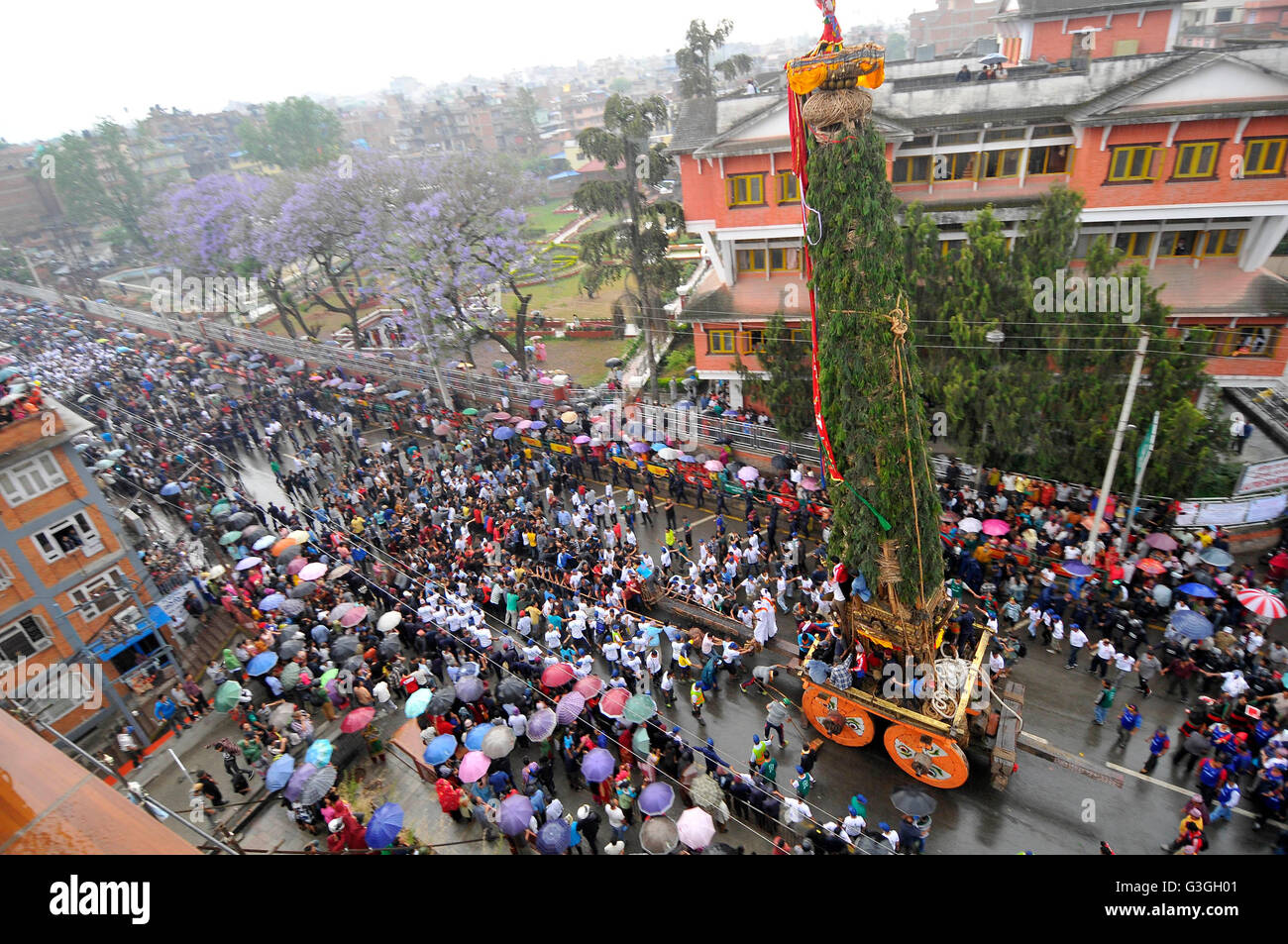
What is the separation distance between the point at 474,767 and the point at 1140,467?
1658 centimetres

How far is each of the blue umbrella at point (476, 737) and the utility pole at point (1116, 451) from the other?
48.3 ft

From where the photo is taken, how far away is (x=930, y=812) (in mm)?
12203

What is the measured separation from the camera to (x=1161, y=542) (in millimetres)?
16641

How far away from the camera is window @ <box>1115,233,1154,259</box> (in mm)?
22234

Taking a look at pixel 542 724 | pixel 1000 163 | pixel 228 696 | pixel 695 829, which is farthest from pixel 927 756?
pixel 1000 163

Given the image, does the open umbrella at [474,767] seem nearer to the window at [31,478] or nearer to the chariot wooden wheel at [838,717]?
the chariot wooden wheel at [838,717]

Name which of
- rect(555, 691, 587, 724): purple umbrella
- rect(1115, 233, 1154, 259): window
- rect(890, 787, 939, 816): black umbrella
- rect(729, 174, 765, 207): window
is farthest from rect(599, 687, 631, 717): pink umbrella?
rect(1115, 233, 1154, 259): window

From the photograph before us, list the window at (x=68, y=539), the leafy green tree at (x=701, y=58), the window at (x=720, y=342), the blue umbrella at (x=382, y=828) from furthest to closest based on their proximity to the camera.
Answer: the leafy green tree at (x=701, y=58)
the window at (x=720, y=342)
the window at (x=68, y=539)
the blue umbrella at (x=382, y=828)

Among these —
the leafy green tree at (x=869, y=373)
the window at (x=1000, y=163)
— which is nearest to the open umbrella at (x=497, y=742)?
the leafy green tree at (x=869, y=373)

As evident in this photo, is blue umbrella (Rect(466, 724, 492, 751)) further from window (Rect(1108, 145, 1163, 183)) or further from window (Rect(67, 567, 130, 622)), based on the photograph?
window (Rect(1108, 145, 1163, 183))

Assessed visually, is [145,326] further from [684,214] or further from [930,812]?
[930,812]

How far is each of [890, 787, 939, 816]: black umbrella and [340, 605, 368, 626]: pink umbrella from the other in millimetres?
13113

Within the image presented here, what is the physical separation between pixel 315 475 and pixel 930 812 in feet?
80.8

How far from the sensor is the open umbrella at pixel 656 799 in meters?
11.9
